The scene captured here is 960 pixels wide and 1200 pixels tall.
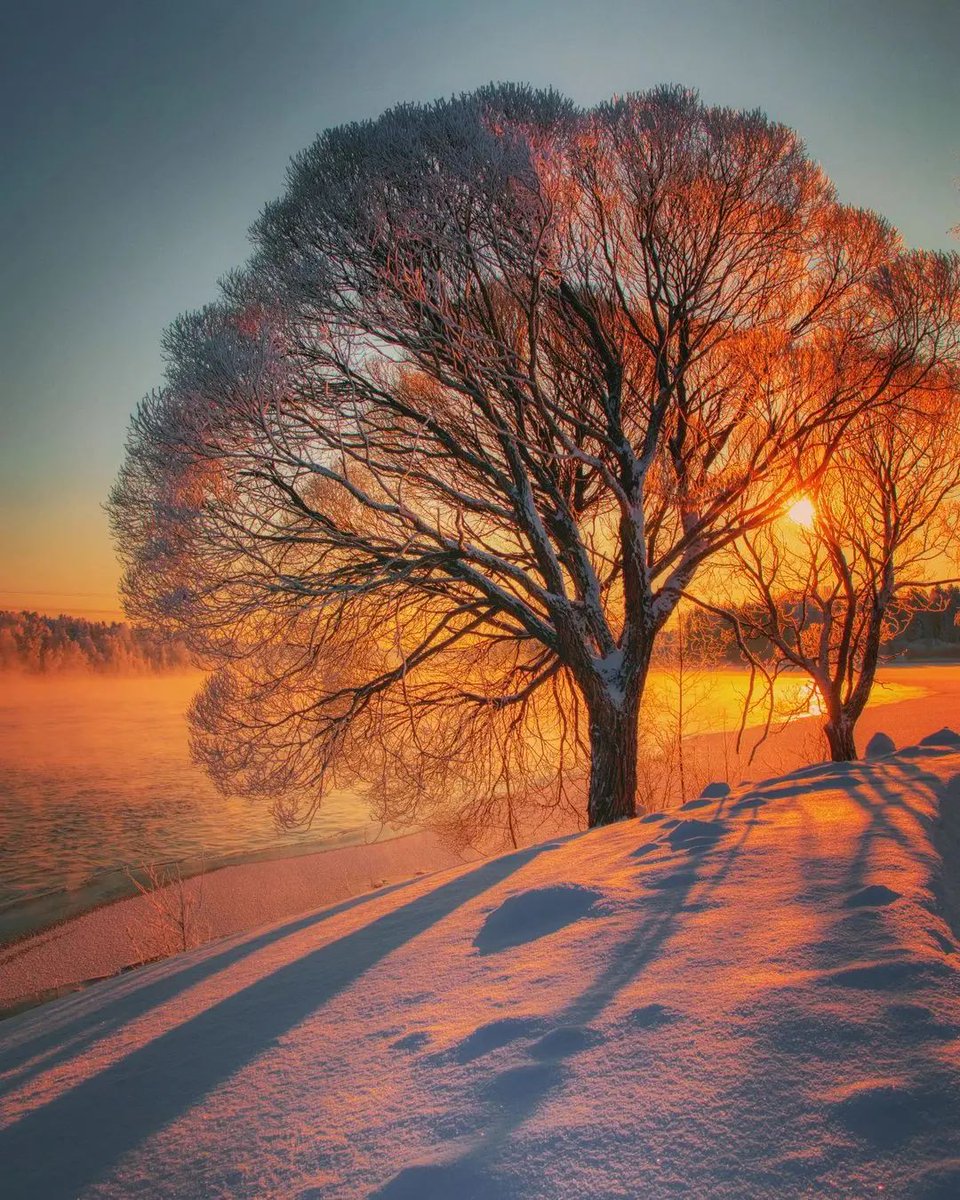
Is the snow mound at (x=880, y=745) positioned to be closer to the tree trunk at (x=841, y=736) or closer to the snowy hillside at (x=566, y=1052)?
the tree trunk at (x=841, y=736)

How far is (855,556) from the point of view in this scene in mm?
9578

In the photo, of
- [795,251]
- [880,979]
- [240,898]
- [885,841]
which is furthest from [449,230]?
[240,898]

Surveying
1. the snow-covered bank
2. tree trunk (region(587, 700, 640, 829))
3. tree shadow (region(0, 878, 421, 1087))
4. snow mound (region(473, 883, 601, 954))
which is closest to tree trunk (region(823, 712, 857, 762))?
tree trunk (region(587, 700, 640, 829))

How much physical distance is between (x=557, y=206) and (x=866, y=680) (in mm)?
7094

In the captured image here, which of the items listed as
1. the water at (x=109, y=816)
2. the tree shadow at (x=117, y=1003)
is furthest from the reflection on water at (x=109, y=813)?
the tree shadow at (x=117, y=1003)

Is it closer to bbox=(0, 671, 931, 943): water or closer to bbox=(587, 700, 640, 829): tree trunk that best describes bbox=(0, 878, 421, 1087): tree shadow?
bbox=(587, 700, 640, 829): tree trunk

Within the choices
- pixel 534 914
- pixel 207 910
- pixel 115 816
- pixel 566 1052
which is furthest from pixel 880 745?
pixel 115 816

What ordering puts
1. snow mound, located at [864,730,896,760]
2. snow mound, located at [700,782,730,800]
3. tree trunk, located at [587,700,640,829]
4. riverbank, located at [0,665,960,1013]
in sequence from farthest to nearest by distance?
riverbank, located at [0,665,960,1013] < tree trunk, located at [587,700,640,829] < snow mound, located at [864,730,896,760] < snow mound, located at [700,782,730,800]

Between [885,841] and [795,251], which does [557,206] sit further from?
[885,841]

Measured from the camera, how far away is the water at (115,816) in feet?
34.0

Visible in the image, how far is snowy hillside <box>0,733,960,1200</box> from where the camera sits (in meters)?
1.29

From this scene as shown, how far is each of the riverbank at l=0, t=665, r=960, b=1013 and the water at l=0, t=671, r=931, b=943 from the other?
679 mm

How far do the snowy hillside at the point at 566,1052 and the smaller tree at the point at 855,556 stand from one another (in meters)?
6.50

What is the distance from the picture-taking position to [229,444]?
239 inches
